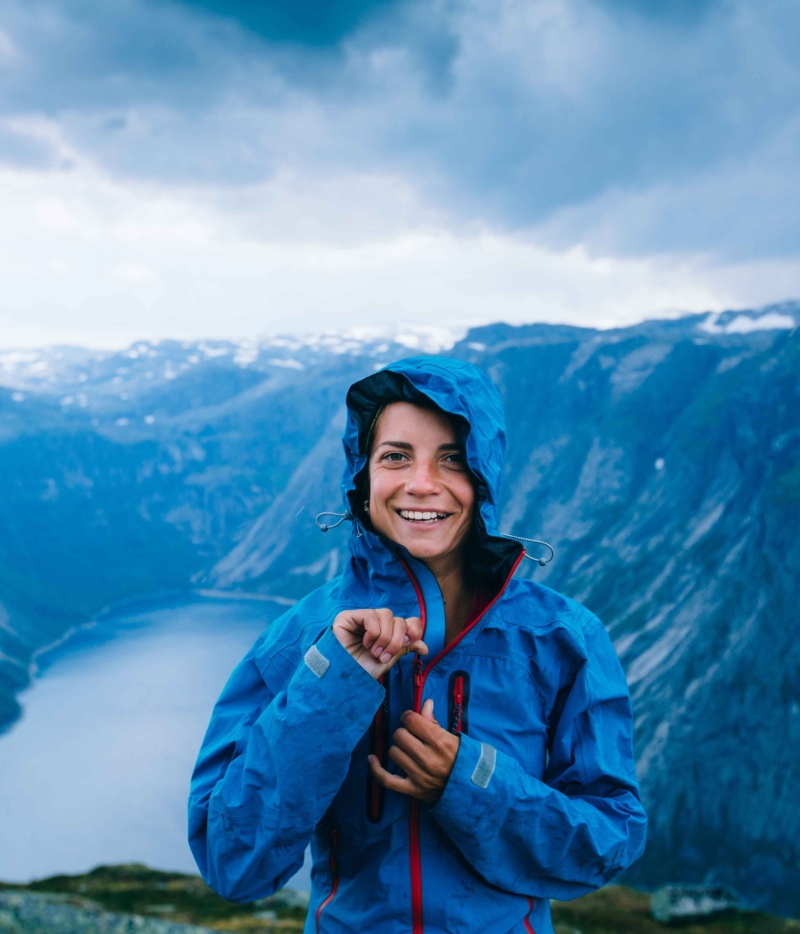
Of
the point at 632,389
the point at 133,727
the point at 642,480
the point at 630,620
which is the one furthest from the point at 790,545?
the point at 133,727

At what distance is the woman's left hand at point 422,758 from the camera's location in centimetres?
329

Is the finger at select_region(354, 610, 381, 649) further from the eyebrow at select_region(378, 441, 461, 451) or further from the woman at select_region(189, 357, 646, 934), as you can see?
the eyebrow at select_region(378, 441, 461, 451)

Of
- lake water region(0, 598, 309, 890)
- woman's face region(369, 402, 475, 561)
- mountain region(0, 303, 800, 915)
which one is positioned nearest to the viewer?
woman's face region(369, 402, 475, 561)

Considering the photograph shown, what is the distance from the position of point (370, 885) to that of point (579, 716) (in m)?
1.23

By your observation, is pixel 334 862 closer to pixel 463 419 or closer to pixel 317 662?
pixel 317 662

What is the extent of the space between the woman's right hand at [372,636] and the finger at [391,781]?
0.45m

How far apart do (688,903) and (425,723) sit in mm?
44511

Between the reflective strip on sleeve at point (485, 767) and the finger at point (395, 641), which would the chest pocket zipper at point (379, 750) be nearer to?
the finger at point (395, 641)

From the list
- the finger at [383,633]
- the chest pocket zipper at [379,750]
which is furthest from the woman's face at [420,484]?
the chest pocket zipper at [379,750]

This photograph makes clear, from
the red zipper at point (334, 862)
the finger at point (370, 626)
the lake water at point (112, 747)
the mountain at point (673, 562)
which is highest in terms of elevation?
the finger at point (370, 626)

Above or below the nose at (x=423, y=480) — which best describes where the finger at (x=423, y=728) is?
below

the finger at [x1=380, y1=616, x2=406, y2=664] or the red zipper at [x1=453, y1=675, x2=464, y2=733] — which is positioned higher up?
the finger at [x1=380, y1=616, x2=406, y2=664]

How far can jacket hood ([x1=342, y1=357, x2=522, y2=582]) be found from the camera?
12.0 ft

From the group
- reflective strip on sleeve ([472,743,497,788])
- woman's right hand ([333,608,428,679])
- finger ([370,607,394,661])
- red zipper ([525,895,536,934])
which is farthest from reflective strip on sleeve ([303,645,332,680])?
red zipper ([525,895,536,934])
